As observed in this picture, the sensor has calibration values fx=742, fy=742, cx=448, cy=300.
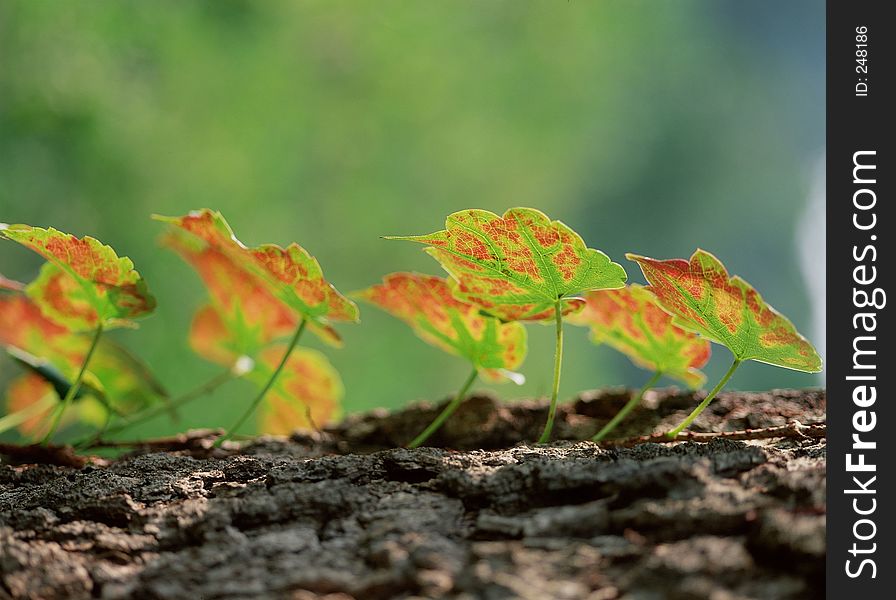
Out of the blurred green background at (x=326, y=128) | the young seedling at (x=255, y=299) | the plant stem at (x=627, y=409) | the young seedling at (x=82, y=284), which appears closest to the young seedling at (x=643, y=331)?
A: the plant stem at (x=627, y=409)

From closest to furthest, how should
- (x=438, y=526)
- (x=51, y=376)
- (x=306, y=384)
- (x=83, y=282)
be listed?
(x=438, y=526), (x=83, y=282), (x=51, y=376), (x=306, y=384)

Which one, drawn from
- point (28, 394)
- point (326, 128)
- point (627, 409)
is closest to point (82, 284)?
point (627, 409)

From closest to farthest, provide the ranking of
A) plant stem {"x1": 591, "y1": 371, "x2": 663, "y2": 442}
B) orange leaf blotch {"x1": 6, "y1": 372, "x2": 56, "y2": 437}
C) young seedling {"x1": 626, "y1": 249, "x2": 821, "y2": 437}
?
young seedling {"x1": 626, "y1": 249, "x2": 821, "y2": 437}
plant stem {"x1": 591, "y1": 371, "x2": 663, "y2": 442}
orange leaf blotch {"x1": 6, "y1": 372, "x2": 56, "y2": 437}

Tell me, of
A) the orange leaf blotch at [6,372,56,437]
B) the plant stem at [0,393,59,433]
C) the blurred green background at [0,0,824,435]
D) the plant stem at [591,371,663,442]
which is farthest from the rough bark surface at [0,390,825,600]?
the blurred green background at [0,0,824,435]

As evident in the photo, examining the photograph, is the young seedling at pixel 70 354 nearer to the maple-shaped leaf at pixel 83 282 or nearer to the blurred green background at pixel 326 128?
the maple-shaped leaf at pixel 83 282

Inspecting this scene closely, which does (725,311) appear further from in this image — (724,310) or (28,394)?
(28,394)

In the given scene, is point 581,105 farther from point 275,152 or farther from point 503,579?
point 503,579

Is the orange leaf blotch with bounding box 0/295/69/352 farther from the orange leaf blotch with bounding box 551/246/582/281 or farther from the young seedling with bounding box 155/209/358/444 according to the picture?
the orange leaf blotch with bounding box 551/246/582/281
